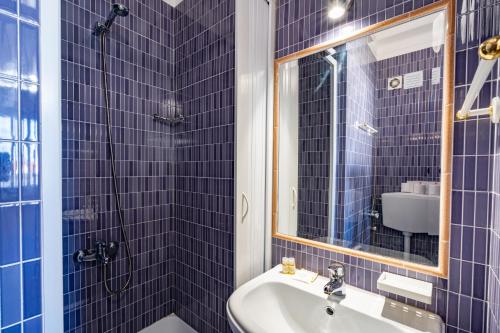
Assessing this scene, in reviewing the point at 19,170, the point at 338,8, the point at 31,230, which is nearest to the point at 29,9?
the point at 19,170

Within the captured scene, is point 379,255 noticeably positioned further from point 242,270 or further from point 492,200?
point 242,270

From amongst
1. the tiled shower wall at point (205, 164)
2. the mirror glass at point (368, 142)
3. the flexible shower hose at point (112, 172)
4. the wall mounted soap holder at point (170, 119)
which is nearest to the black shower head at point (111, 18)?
the flexible shower hose at point (112, 172)

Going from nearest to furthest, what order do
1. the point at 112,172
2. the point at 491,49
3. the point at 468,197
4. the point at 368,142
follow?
the point at 491,49 → the point at 468,197 → the point at 368,142 → the point at 112,172

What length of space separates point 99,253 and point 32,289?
33.7 inches

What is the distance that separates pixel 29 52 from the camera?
586mm

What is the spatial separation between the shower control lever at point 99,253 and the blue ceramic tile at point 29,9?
117cm

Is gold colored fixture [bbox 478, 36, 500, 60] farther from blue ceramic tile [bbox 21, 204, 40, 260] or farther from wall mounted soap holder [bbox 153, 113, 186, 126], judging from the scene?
wall mounted soap holder [bbox 153, 113, 186, 126]

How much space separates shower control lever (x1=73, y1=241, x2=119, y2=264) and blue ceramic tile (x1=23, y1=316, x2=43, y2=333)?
81cm

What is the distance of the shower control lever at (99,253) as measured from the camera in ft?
4.34

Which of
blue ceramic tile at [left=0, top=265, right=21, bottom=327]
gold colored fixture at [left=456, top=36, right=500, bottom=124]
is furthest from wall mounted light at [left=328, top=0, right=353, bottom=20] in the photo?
blue ceramic tile at [left=0, top=265, right=21, bottom=327]

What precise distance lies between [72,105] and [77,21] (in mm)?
464

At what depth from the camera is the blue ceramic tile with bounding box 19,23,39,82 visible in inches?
22.7

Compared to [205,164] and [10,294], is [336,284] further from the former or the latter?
[10,294]

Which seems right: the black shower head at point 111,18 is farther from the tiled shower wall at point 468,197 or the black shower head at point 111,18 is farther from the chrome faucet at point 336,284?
the chrome faucet at point 336,284
